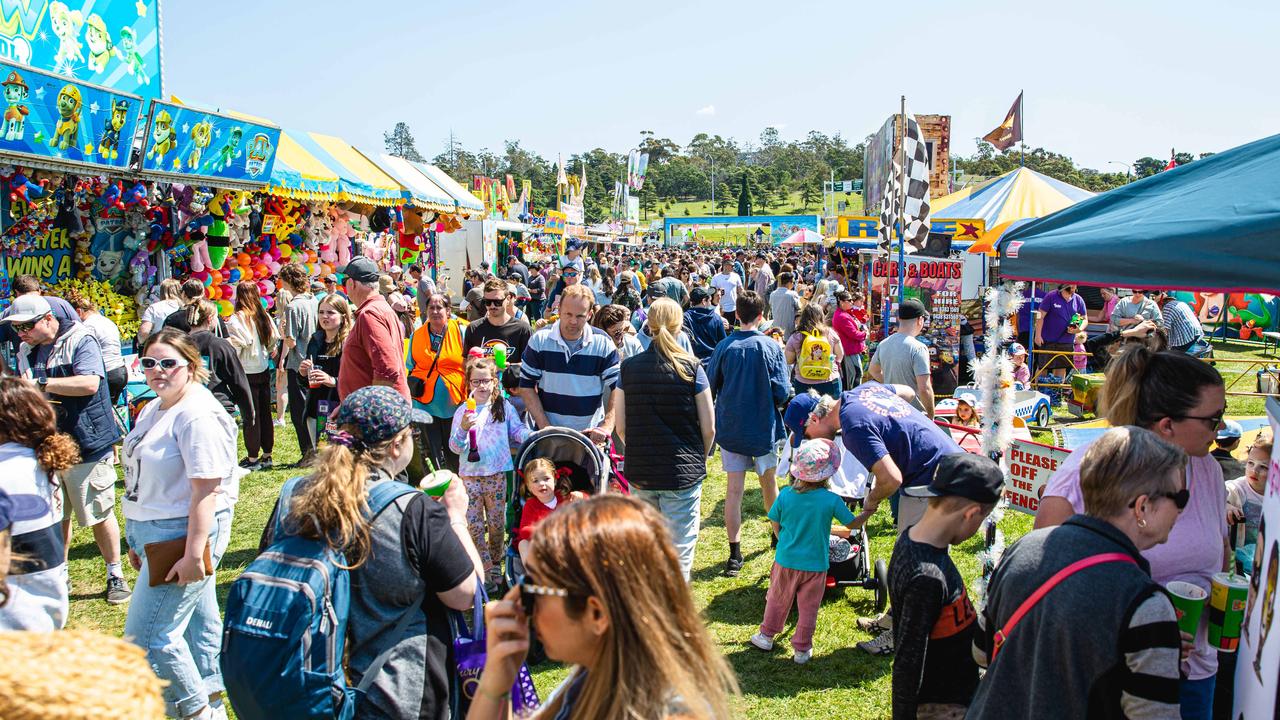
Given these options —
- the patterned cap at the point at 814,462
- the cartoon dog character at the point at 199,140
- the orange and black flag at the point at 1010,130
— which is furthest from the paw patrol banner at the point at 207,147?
the orange and black flag at the point at 1010,130

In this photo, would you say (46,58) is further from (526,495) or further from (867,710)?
(867,710)

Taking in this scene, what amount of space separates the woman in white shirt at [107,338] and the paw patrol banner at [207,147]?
10.6 feet

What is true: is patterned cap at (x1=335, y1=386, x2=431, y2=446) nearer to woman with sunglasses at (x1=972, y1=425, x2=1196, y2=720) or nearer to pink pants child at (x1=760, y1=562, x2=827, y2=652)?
woman with sunglasses at (x1=972, y1=425, x2=1196, y2=720)

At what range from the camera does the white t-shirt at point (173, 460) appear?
3258mm

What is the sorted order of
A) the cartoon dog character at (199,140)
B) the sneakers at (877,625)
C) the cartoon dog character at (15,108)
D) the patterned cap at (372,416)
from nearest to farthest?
Result: the patterned cap at (372,416), the sneakers at (877,625), the cartoon dog character at (15,108), the cartoon dog character at (199,140)

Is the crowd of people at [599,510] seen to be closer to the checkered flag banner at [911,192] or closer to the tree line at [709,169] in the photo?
the checkered flag banner at [911,192]

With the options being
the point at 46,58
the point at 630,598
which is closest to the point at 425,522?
the point at 630,598

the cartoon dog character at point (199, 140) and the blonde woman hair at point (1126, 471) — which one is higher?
the cartoon dog character at point (199, 140)

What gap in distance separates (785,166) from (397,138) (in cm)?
6803

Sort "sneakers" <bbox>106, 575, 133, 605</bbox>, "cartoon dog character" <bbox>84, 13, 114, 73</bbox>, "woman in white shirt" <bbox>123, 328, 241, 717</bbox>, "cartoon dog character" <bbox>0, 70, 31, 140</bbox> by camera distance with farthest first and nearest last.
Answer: "cartoon dog character" <bbox>84, 13, 114, 73</bbox> → "cartoon dog character" <bbox>0, 70, 31, 140</bbox> → "sneakers" <bbox>106, 575, 133, 605</bbox> → "woman in white shirt" <bbox>123, 328, 241, 717</bbox>

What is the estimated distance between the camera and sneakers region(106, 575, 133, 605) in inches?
199

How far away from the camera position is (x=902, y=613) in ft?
9.49

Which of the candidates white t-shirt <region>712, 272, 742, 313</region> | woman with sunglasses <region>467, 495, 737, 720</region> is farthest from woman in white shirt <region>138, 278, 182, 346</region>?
white t-shirt <region>712, 272, 742, 313</region>

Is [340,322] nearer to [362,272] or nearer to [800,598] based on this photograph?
[362,272]
